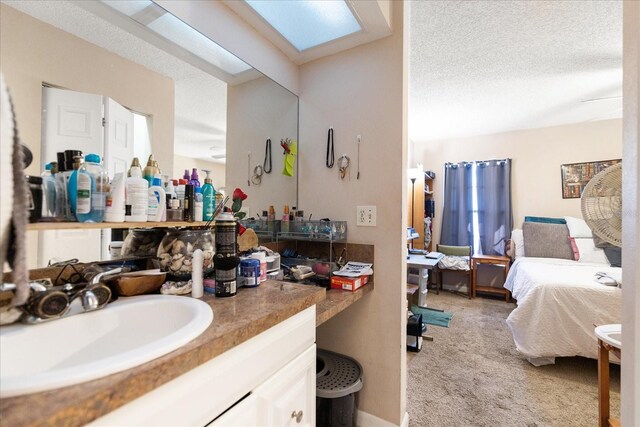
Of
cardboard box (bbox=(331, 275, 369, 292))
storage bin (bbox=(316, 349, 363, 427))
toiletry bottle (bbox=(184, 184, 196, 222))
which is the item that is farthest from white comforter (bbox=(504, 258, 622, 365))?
toiletry bottle (bbox=(184, 184, 196, 222))

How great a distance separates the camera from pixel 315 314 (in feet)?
3.35

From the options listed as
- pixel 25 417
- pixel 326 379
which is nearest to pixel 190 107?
pixel 25 417

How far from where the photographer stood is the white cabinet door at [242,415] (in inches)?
24.5

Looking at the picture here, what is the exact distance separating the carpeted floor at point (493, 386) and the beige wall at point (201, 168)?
1788 millimetres

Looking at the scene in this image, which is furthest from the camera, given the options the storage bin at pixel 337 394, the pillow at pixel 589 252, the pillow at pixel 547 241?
the pillow at pixel 547 241

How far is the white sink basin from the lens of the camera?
434 mm

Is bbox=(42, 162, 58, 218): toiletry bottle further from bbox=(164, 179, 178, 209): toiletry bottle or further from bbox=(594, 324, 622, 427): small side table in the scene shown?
bbox=(594, 324, 622, 427): small side table

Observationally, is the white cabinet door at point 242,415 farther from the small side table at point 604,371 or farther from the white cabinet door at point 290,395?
the small side table at point 604,371

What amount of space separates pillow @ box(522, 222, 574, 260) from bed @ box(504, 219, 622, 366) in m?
1.17

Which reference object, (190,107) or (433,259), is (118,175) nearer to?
(190,107)

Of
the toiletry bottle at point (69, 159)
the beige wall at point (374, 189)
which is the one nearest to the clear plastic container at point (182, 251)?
the toiletry bottle at point (69, 159)

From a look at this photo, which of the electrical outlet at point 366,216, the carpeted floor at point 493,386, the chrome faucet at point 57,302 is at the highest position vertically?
Result: the electrical outlet at point 366,216

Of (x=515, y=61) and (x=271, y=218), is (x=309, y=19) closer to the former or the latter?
(x=271, y=218)

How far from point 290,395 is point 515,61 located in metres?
3.00
